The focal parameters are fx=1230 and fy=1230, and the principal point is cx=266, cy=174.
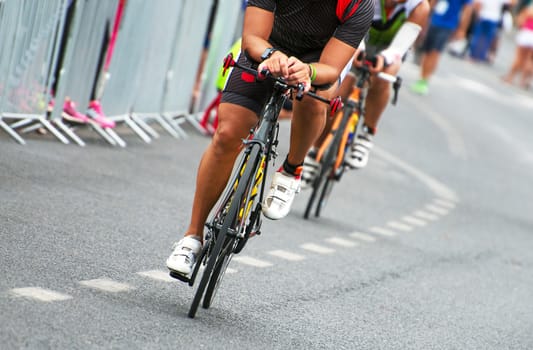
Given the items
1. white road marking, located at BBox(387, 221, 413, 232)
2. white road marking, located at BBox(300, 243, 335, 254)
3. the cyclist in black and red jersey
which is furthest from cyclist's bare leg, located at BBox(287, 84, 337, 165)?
white road marking, located at BBox(387, 221, 413, 232)

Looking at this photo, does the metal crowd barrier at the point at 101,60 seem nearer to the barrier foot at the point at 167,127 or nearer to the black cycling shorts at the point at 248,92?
the barrier foot at the point at 167,127

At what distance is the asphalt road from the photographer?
573 centimetres

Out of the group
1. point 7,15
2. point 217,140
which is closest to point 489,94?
point 7,15

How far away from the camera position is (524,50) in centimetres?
3006

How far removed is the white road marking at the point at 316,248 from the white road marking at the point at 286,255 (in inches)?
15.1

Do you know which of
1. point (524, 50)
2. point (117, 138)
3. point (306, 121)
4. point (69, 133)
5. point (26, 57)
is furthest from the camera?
point (524, 50)

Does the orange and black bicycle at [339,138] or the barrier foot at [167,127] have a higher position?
the orange and black bicycle at [339,138]

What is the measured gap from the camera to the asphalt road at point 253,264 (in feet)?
18.8

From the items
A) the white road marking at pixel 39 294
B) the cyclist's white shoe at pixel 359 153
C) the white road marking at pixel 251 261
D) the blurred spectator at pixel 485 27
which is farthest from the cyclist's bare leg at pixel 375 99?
the blurred spectator at pixel 485 27

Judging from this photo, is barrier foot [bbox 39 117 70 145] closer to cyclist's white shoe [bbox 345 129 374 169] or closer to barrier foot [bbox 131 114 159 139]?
barrier foot [bbox 131 114 159 139]

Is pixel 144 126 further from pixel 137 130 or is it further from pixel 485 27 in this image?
pixel 485 27

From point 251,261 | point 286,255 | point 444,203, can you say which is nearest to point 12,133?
point 286,255

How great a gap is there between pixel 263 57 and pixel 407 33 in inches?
159

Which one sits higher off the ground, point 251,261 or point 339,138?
point 339,138
